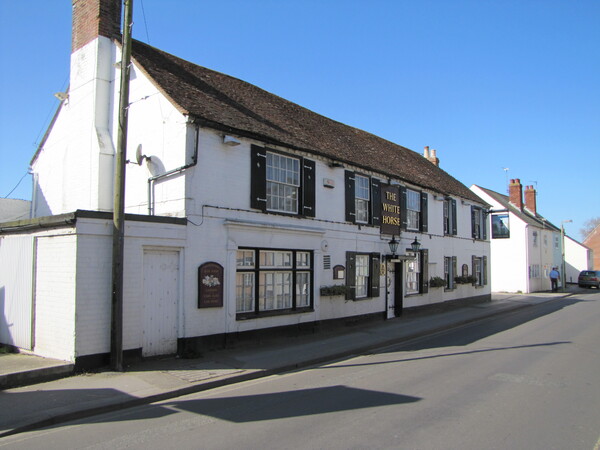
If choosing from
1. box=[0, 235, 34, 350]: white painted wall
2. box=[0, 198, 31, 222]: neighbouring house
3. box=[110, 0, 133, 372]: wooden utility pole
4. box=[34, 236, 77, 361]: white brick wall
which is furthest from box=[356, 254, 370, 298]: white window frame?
box=[0, 198, 31, 222]: neighbouring house

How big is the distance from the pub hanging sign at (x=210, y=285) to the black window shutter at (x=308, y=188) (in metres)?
3.66

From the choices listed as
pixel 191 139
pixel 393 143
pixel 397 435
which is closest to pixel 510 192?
pixel 393 143

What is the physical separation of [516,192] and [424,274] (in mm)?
22082

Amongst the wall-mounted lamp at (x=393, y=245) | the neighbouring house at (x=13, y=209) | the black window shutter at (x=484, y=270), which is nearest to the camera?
the wall-mounted lamp at (x=393, y=245)

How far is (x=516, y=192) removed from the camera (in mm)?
36719

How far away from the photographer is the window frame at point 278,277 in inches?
→ 456

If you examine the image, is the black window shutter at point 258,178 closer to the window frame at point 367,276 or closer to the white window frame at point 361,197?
the window frame at point 367,276

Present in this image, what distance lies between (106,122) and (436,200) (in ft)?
47.2

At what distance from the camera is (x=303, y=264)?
1323 cm

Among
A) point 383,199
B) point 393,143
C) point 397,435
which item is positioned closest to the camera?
point 397,435

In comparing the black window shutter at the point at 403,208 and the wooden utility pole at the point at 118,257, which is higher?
the black window shutter at the point at 403,208

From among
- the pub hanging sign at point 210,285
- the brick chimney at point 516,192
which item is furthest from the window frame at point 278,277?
the brick chimney at point 516,192

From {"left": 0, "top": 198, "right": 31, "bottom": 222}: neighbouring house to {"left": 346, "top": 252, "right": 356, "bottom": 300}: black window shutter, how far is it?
45.3ft

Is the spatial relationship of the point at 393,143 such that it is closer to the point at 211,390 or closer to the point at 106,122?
the point at 106,122
